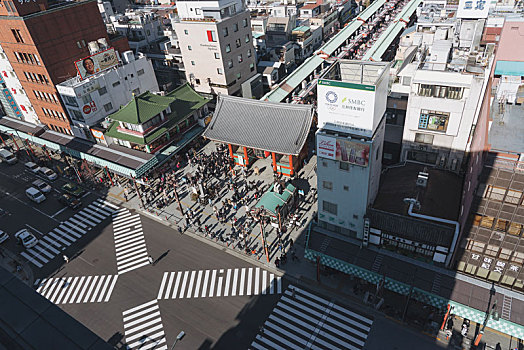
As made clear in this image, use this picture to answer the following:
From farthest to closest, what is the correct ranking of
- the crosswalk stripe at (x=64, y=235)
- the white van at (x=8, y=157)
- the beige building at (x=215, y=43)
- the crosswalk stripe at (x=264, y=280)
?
the beige building at (x=215, y=43), the white van at (x=8, y=157), the crosswalk stripe at (x=64, y=235), the crosswalk stripe at (x=264, y=280)

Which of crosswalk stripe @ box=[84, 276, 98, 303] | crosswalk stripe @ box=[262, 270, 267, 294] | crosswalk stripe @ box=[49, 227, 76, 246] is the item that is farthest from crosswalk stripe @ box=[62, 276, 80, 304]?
crosswalk stripe @ box=[262, 270, 267, 294]

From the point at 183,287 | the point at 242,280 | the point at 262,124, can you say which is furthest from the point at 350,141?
the point at 183,287

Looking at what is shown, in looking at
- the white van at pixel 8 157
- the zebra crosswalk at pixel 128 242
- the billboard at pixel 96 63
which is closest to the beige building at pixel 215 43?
the billboard at pixel 96 63

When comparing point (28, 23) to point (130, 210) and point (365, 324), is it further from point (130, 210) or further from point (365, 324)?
point (365, 324)

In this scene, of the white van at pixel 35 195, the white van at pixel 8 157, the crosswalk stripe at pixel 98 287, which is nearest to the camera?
the crosswalk stripe at pixel 98 287

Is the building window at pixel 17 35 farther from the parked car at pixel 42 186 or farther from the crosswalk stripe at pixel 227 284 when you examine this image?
the crosswalk stripe at pixel 227 284

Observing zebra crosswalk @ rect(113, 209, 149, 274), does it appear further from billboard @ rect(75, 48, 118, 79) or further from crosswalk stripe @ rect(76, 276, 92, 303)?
billboard @ rect(75, 48, 118, 79)
